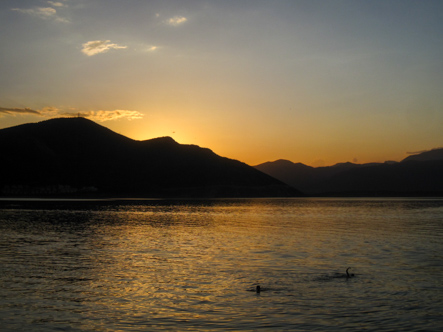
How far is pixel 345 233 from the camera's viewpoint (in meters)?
57.8

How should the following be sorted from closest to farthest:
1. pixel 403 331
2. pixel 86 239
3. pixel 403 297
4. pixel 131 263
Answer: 1. pixel 403 331
2. pixel 403 297
3. pixel 131 263
4. pixel 86 239

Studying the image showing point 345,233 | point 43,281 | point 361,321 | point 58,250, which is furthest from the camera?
point 345,233

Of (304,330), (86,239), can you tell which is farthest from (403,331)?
(86,239)

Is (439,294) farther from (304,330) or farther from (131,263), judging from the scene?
(131,263)

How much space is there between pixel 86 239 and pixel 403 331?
39.6 m

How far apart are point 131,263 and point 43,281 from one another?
7888 mm

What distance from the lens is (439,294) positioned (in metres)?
23.4

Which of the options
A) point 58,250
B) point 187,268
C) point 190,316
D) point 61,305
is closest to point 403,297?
point 190,316

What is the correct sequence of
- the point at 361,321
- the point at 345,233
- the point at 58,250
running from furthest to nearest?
1. the point at 345,233
2. the point at 58,250
3. the point at 361,321

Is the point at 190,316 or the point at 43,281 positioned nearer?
the point at 190,316

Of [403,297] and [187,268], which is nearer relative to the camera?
[403,297]

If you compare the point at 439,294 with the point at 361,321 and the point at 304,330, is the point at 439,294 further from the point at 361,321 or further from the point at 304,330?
the point at 304,330

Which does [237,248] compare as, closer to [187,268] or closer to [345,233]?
[187,268]

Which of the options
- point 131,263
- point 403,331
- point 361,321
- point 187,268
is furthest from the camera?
point 131,263
